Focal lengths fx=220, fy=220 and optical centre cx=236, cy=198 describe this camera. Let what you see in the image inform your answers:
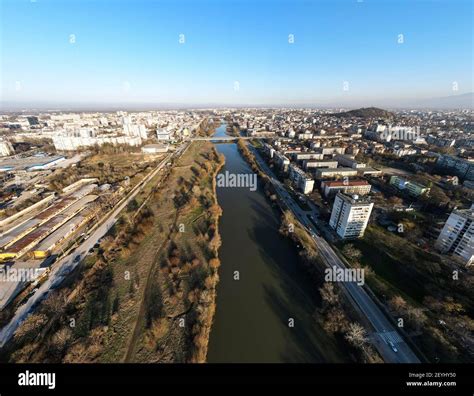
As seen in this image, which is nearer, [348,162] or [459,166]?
[459,166]

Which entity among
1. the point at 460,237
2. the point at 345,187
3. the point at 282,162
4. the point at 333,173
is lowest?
the point at 460,237

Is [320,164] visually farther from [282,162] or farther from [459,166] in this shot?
[459,166]

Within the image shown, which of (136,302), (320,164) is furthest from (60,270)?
(320,164)

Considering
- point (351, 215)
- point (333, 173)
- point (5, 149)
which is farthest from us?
point (5, 149)

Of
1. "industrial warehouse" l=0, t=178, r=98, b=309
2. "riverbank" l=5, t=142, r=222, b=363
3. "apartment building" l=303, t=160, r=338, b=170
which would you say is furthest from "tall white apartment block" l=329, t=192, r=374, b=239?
"industrial warehouse" l=0, t=178, r=98, b=309

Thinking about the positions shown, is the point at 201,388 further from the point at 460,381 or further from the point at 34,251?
the point at 34,251

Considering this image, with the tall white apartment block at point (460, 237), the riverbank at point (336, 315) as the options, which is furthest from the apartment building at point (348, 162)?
the riverbank at point (336, 315)
